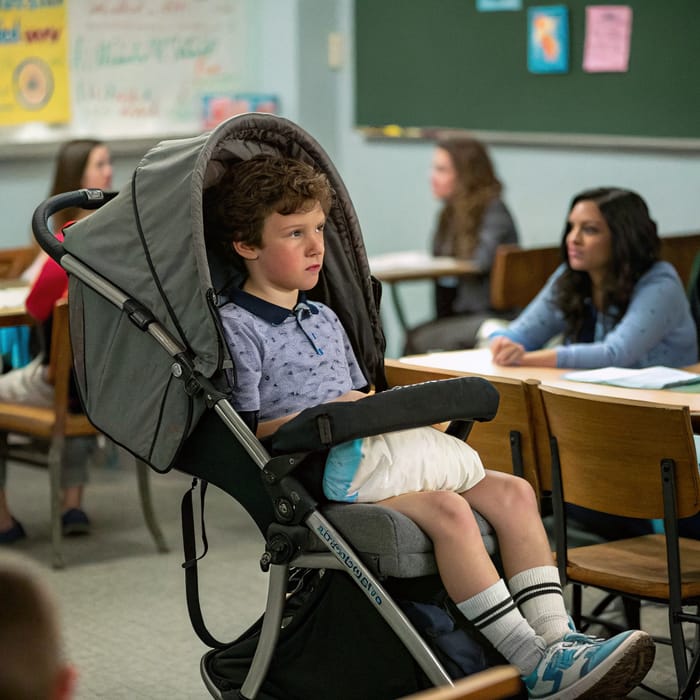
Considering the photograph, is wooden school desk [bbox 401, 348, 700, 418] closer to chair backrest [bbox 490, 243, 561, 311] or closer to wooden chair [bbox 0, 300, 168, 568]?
wooden chair [bbox 0, 300, 168, 568]

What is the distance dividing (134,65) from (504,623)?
5.01 metres

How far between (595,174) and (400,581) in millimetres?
3826

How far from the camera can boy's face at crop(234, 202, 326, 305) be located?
9.21 ft

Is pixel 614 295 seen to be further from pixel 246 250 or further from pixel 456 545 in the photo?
pixel 456 545

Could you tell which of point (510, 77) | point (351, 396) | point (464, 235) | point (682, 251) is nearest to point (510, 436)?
point (351, 396)

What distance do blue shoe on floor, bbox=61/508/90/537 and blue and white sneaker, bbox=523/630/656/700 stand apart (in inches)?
94.1

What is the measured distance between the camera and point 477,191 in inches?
235

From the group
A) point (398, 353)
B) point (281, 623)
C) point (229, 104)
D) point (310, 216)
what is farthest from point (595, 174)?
point (281, 623)

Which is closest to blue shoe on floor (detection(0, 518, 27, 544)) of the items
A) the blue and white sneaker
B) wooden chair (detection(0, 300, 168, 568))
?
wooden chair (detection(0, 300, 168, 568))

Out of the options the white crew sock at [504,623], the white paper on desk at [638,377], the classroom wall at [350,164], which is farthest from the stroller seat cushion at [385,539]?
the classroom wall at [350,164]

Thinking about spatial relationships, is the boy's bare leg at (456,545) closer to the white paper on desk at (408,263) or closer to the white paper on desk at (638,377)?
the white paper on desk at (638,377)

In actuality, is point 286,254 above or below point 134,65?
below

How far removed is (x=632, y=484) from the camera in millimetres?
2799

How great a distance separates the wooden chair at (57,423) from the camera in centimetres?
410
